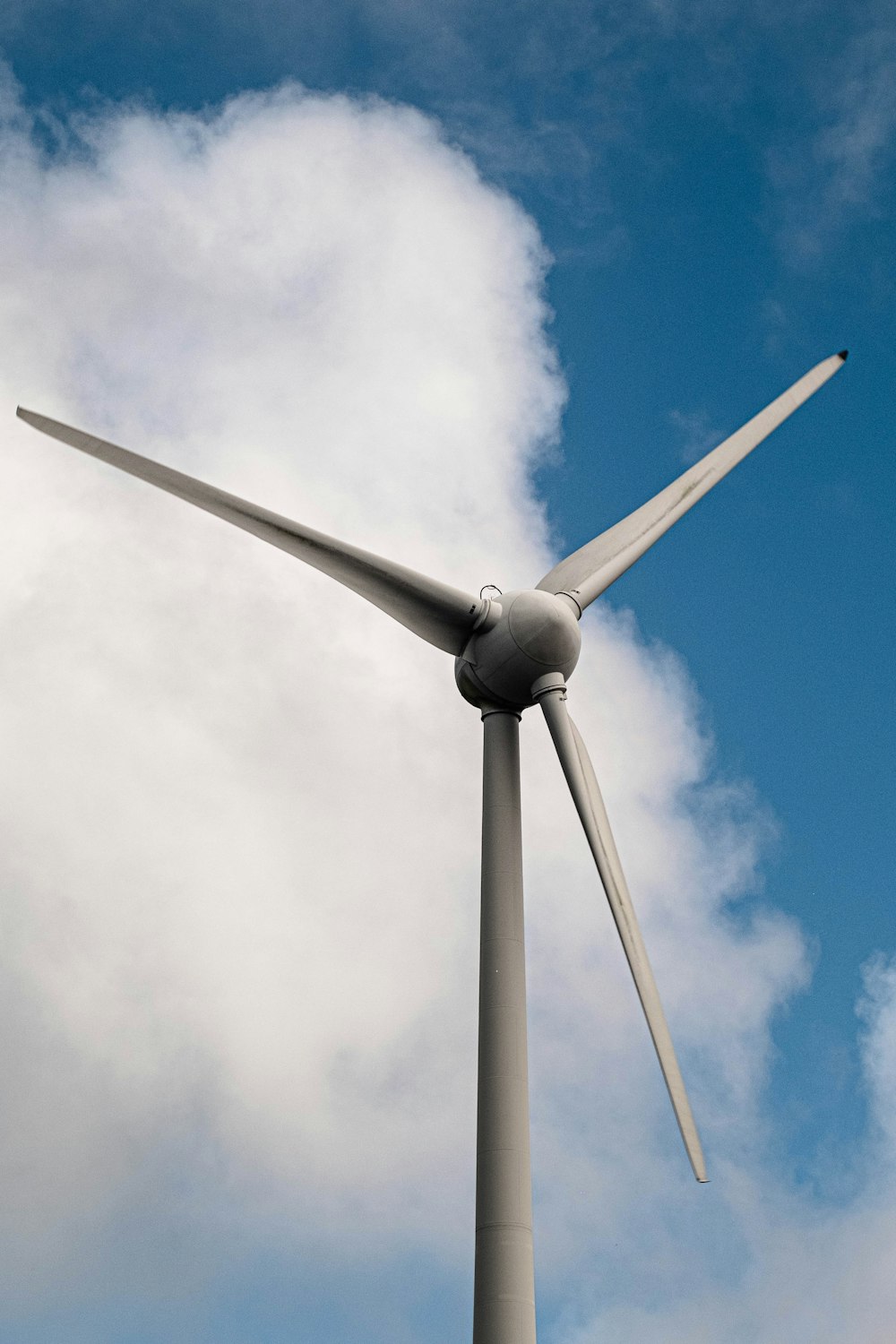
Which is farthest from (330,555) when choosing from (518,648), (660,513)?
(660,513)

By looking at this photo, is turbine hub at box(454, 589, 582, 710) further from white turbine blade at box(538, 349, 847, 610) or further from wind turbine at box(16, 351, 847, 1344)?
white turbine blade at box(538, 349, 847, 610)

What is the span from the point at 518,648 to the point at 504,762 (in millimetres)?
2020

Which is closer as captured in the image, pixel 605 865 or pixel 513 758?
pixel 605 865

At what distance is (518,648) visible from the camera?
2248 cm

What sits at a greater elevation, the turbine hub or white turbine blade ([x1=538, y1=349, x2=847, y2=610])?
white turbine blade ([x1=538, y1=349, x2=847, y2=610])

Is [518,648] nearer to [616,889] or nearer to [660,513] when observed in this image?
[616,889]

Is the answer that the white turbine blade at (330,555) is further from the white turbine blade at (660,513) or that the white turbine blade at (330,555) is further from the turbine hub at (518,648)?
the white turbine blade at (660,513)

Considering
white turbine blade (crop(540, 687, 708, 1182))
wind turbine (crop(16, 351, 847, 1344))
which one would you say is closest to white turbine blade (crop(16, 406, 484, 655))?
wind turbine (crop(16, 351, 847, 1344))

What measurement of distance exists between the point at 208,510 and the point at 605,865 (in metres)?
8.93

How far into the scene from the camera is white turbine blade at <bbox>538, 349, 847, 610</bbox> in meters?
→ 24.6

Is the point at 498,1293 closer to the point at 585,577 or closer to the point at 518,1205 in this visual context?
the point at 518,1205

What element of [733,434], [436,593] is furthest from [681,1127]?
[733,434]

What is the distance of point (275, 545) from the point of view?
22594mm

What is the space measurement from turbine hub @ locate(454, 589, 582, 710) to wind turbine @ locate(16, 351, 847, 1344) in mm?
22
